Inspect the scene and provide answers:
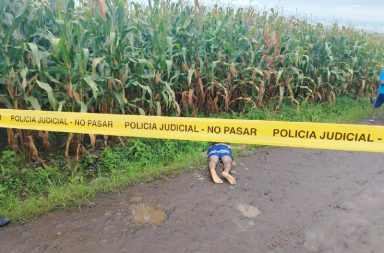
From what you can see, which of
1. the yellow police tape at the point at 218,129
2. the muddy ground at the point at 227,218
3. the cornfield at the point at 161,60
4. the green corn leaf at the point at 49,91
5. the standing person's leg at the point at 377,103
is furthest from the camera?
the standing person's leg at the point at 377,103

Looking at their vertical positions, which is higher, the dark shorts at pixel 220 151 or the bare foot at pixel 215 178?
the dark shorts at pixel 220 151

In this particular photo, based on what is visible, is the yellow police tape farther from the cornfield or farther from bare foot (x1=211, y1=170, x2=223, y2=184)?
bare foot (x1=211, y1=170, x2=223, y2=184)

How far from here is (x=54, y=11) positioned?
13.4 feet

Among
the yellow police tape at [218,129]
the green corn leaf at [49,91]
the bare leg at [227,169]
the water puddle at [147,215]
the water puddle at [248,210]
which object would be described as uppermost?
the green corn leaf at [49,91]

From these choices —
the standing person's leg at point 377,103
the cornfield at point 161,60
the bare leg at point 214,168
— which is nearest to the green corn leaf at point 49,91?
the cornfield at point 161,60

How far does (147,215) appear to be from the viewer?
3316mm

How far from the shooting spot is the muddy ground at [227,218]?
289 cm

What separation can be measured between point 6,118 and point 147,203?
1528 millimetres

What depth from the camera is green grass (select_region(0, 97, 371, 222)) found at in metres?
3.41

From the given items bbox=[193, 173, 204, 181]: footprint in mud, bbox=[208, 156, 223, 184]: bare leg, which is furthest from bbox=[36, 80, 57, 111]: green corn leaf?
bbox=[208, 156, 223, 184]: bare leg

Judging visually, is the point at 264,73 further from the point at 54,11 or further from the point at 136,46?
the point at 54,11

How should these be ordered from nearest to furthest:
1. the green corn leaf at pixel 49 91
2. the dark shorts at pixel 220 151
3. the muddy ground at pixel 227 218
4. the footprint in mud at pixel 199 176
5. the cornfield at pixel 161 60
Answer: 1. the muddy ground at pixel 227 218
2. the green corn leaf at pixel 49 91
3. the cornfield at pixel 161 60
4. the footprint in mud at pixel 199 176
5. the dark shorts at pixel 220 151

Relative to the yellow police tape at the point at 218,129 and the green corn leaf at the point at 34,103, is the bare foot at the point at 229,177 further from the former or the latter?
the green corn leaf at the point at 34,103

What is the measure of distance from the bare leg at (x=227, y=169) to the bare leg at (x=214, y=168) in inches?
3.0
